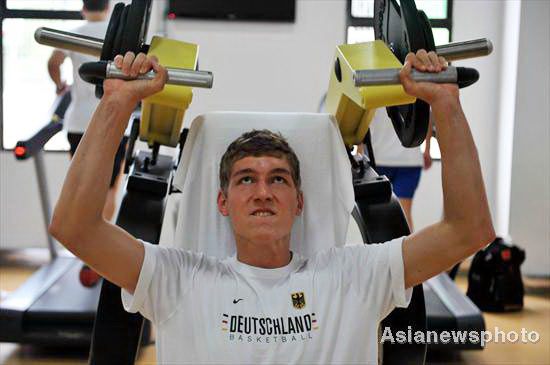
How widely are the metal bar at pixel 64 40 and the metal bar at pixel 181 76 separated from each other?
297mm

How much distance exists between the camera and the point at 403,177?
3875mm

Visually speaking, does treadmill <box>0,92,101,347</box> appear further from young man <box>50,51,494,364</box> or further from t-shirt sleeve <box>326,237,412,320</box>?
t-shirt sleeve <box>326,237,412,320</box>

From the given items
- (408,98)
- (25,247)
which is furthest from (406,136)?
(25,247)

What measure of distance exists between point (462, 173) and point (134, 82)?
2.22 ft

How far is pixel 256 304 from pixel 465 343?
198 cm

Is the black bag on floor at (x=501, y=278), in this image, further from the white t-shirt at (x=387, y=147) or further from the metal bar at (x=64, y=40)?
the metal bar at (x=64, y=40)

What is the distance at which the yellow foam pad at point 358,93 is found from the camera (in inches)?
63.9

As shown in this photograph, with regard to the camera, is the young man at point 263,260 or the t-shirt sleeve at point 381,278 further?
the t-shirt sleeve at point 381,278

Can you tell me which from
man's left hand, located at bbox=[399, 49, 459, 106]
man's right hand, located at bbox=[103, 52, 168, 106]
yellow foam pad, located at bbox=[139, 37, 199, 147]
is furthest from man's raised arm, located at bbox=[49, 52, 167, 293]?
man's left hand, located at bbox=[399, 49, 459, 106]

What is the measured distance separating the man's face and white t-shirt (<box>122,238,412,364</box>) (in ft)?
0.30

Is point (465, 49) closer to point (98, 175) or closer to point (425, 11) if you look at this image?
point (98, 175)

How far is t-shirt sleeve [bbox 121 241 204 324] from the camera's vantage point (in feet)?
4.93

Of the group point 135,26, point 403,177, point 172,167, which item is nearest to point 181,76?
point 135,26
